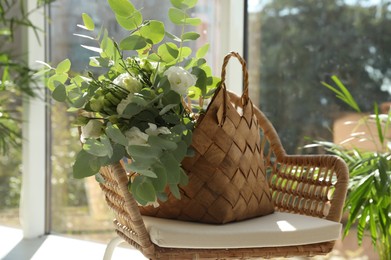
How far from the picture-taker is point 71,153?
3.47 m

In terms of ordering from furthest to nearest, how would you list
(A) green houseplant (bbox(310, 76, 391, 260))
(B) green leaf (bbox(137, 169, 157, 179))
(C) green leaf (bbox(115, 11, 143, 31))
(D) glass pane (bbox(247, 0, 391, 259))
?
(D) glass pane (bbox(247, 0, 391, 259)), (A) green houseplant (bbox(310, 76, 391, 260)), (C) green leaf (bbox(115, 11, 143, 31)), (B) green leaf (bbox(137, 169, 157, 179))

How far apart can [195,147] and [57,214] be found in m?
1.93

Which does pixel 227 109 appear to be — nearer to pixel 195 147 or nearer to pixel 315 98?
pixel 195 147

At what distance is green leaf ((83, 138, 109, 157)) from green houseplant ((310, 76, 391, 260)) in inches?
42.3

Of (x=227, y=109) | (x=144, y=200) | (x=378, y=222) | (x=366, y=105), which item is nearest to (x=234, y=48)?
(x=366, y=105)

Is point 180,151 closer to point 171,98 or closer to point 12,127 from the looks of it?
point 171,98

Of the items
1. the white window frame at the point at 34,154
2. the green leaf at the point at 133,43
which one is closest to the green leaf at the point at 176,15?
the green leaf at the point at 133,43

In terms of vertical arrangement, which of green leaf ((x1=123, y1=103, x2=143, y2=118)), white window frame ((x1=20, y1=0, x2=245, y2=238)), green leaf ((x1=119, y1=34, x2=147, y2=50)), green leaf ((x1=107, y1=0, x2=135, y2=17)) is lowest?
white window frame ((x1=20, y1=0, x2=245, y2=238))

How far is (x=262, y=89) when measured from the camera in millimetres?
2979

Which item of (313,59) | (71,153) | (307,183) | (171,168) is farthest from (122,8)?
(71,153)

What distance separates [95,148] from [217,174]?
36cm

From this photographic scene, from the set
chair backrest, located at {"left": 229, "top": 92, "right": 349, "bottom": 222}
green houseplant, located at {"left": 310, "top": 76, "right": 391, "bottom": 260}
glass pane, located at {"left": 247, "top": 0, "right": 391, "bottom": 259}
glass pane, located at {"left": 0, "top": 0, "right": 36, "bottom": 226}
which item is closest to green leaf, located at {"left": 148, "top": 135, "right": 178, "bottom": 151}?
chair backrest, located at {"left": 229, "top": 92, "right": 349, "bottom": 222}

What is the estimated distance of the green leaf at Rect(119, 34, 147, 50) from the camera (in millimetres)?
1759

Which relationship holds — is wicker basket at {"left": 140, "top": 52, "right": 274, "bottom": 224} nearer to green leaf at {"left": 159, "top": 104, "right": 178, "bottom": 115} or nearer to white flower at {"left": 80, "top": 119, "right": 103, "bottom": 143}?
green leaf at {"left": 159, "top": 104, "right": 178, "bottom": 115}
